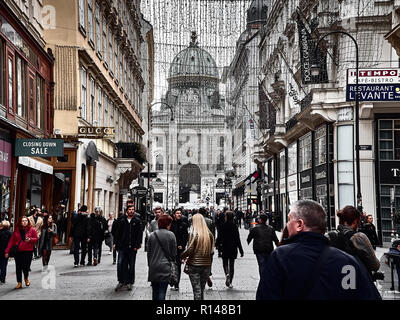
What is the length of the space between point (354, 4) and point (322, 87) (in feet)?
13.0

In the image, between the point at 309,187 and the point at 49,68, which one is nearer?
the point at 49,68

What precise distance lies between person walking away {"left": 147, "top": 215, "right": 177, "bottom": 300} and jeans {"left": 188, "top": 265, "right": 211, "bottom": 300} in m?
0.55

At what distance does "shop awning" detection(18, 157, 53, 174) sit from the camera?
18.6m

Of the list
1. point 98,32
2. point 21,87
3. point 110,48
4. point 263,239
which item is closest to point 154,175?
point 110,48

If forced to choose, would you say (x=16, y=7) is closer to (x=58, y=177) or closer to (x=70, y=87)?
(x=70, y=87)

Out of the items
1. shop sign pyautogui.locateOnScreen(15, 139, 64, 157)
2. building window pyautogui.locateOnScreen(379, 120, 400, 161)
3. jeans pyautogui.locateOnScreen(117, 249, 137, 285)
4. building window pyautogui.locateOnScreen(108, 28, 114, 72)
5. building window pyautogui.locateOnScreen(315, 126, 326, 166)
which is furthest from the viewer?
building window pyautogui.locateOnScreen(108, 28, 114, 72)

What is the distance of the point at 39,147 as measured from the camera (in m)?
17.2

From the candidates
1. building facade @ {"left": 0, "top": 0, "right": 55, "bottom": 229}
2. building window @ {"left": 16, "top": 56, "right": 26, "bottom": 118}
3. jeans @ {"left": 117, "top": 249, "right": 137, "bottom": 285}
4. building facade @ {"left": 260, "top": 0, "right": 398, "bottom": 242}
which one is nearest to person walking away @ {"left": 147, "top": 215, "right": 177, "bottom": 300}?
jeans @ {"left": 117, "top": 249, "right": 137, "bottom": 285}

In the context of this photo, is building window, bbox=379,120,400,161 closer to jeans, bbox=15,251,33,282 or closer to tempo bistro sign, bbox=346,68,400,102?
tempo bistro sign, bbox=346,68,400,102

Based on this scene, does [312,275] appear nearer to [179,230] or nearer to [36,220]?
[179,230]

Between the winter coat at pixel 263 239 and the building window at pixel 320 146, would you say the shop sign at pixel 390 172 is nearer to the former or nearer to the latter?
the building window at pixel 320 146

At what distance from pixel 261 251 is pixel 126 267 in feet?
8.84

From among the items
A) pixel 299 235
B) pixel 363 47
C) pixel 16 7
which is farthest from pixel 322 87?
pixel 299 235

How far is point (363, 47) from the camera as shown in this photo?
27531mm
